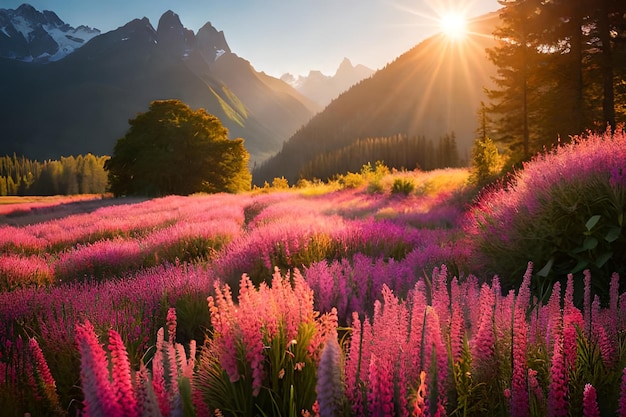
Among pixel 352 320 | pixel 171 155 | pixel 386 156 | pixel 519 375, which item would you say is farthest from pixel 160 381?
pixel 386 156

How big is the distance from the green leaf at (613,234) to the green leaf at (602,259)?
0.42 feet

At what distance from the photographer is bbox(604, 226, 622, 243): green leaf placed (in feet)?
10.4

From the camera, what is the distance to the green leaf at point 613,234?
3.17 metres

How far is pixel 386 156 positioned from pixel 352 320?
115 metres

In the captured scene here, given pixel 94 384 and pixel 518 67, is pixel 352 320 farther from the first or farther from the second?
pixel 518 67

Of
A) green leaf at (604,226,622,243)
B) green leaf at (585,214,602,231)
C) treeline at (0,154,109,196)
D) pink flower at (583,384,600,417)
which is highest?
treeline at (0,154,109,196)

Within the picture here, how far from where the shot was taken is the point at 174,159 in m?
36.5

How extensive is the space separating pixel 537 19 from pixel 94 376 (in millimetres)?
26427

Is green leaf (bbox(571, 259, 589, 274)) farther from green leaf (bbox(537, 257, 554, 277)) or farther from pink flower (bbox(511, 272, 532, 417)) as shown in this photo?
pink flower (bbox(511, 272, 532, 417))

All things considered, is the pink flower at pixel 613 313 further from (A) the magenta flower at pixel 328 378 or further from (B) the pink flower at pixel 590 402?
(A) the magenta flower at pixel 328 378

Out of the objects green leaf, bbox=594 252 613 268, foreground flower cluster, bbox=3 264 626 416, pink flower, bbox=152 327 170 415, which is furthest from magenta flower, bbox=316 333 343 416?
green leaf, bbox=594 252 613 268

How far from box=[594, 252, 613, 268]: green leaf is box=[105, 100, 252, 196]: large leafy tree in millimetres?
35966

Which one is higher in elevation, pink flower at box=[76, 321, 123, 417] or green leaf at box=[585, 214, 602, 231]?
green leaf at box=[585, 214, 602, 231]

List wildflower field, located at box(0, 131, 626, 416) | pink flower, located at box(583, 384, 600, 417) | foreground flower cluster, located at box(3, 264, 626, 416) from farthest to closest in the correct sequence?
wildflower field, located at box(0, 131, 626, 416)
foreground flower cluster, located at box(3, 264, 626, 416)
pink flower, located at box(583, 384, 600, 417)
